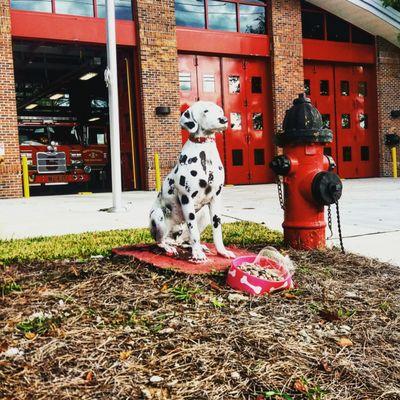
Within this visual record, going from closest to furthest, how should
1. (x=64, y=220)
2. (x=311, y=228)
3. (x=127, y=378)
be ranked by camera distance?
(x=127, y=378), (x=311, y=228), (x=64, y=220)

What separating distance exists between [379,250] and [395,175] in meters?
14.3

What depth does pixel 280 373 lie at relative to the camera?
205cm

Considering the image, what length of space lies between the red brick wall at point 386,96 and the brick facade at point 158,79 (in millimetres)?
8375

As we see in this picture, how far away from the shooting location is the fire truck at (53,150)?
54.1 ft

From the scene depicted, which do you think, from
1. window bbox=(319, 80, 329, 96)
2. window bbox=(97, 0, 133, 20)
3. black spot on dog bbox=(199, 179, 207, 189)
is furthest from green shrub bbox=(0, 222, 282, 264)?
window bbox=(319, 80, 329, 96)

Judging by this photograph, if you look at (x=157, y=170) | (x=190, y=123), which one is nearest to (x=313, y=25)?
(x=157, y=170)

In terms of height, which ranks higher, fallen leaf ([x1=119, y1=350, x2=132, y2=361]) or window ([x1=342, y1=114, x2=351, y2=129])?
window ([x1=342, y1=114, x2=351, y2=129])

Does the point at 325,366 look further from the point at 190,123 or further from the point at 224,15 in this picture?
the point at 224,15

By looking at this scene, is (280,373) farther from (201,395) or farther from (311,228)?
(311,228)

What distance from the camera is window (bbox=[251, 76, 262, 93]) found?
16.2 meters

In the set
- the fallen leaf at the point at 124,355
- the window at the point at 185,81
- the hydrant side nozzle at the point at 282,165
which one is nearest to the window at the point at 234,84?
the window at the point at 185,81

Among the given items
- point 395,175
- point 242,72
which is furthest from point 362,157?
point 242,72

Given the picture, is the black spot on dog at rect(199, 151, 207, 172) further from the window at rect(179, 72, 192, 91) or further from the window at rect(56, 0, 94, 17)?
the window at rect(179, 72, 192, 91)

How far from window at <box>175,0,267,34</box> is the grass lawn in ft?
42.9
